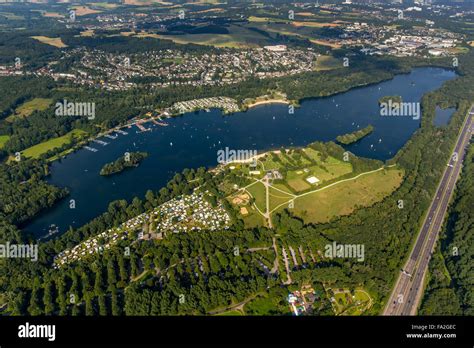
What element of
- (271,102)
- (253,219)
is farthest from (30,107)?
(253,219)

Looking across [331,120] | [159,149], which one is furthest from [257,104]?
[159,149]

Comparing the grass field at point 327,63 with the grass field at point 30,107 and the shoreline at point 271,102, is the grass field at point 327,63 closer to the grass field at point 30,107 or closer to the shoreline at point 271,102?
the shoreline at point 271,102

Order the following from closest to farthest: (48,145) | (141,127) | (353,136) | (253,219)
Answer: (253,219) < (48,145) < (353,136) < (141,127)

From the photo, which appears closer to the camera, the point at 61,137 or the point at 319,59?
the point at 61,137

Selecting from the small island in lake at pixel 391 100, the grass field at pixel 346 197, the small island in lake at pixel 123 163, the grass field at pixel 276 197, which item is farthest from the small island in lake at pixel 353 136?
the small island in lake at pixel 123 163

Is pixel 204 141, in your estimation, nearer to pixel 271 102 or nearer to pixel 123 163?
pixel 123 163

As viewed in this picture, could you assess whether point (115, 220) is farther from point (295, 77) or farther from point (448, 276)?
point (295, 77)

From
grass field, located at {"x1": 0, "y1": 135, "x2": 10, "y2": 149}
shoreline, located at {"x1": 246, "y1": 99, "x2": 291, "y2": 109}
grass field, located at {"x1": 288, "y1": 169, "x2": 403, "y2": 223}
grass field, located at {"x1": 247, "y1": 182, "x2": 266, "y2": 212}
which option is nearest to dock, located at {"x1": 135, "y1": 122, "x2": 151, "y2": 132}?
grass field, located at {"x1": 0, "y1": 135, "x2": 10, "y2": 149}
